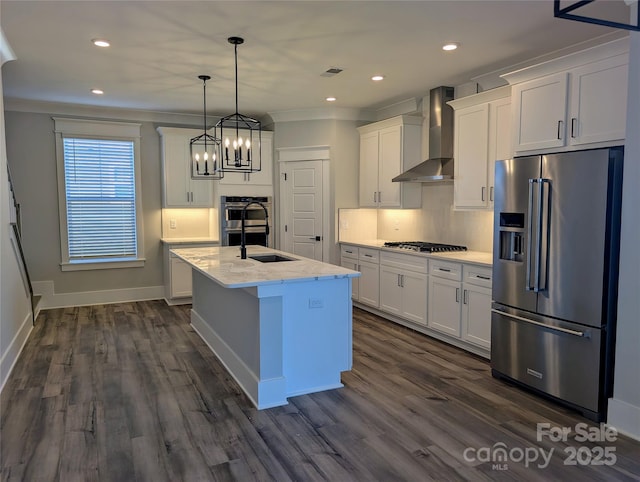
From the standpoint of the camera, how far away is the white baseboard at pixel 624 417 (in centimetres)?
279

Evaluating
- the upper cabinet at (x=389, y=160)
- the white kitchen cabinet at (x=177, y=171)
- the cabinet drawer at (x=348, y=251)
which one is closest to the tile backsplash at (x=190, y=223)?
the white kitchen cabinet at (x=177, y=171)

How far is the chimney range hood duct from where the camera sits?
5.05 meters

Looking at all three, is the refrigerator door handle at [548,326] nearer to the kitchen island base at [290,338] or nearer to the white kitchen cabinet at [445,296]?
the white kitchen cabinet at [445,296]

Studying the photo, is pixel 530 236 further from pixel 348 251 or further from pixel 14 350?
pixel 14 350

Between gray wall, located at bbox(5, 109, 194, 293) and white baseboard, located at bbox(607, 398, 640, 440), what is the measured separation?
6051mm

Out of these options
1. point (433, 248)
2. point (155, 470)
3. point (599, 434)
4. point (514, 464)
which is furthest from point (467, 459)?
point (433, 248)

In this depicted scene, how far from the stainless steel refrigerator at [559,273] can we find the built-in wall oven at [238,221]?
12.5 ft

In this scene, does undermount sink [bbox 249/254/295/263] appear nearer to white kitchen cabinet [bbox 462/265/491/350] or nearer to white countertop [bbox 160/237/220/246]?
white kitchen cabinet [bbox 462/265/491/350]

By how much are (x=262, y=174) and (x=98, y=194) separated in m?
2.33

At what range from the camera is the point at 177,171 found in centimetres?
656

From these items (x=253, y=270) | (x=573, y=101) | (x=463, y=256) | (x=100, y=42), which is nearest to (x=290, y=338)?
(x=253, y=270)

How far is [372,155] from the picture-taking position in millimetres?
6195

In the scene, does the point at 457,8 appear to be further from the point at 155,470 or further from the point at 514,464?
the point at 155,470

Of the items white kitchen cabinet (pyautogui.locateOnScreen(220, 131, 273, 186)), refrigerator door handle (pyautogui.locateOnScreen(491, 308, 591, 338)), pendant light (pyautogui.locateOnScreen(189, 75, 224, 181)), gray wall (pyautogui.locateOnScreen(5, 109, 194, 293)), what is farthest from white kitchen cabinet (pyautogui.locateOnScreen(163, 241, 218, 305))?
refrigerator door handle (pyautogui.locateOnScreen(491, 308, 591, 338))
